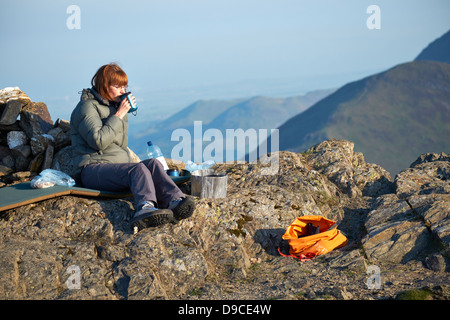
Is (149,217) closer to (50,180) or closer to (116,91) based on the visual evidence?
(50,180)

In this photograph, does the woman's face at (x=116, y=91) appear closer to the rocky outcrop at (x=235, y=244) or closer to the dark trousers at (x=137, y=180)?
the dark trousers at (x=137, y=180)

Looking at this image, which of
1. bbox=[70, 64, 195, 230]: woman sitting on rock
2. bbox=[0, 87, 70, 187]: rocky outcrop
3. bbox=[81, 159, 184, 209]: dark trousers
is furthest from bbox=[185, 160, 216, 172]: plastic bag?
bbox=[81, 159, 184, 209]: dark trousers

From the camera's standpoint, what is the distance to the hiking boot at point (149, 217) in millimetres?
7270

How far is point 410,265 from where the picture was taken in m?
7.61

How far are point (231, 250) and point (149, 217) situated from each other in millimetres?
1539

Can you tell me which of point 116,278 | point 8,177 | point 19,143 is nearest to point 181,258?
point 116,278

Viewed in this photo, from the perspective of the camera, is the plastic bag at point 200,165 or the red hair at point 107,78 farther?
the plastic bag at point 200,165

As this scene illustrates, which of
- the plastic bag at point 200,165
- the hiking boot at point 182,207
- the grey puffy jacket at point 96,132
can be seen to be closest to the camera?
the hiking boot at point 182,207

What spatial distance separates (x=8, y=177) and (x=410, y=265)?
8.44 m

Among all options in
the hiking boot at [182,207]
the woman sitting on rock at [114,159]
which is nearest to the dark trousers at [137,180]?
the woman sitting on rock at [114,159]

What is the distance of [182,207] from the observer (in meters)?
7.52

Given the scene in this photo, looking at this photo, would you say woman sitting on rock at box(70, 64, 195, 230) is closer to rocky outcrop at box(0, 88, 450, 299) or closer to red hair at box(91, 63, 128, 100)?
red hair at box(91, 63, 128, 100)

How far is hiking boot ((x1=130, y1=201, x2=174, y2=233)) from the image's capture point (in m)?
7.27
